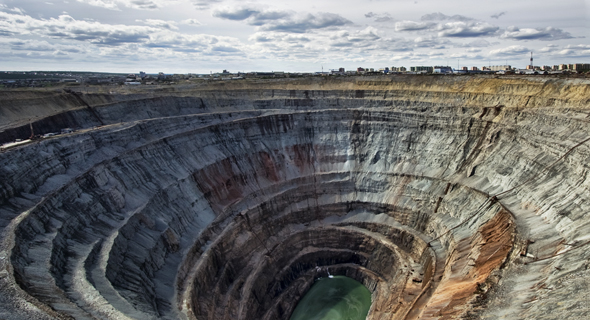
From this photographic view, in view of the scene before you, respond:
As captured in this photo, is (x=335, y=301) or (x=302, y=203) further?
(x=302, y=203)

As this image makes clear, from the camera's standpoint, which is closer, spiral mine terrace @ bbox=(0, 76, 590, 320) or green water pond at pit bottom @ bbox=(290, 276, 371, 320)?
spiral mine terrace @ bbox=(0, 76, 590, 320)

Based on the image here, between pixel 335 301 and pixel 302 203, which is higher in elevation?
pixel 302 203

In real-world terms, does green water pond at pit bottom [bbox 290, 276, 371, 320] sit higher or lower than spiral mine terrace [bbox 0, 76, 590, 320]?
lower

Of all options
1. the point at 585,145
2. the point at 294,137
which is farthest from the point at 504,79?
the point at 294,137

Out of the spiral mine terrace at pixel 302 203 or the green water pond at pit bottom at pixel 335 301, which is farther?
the green water pond at pit bottom at pixel 335 301
